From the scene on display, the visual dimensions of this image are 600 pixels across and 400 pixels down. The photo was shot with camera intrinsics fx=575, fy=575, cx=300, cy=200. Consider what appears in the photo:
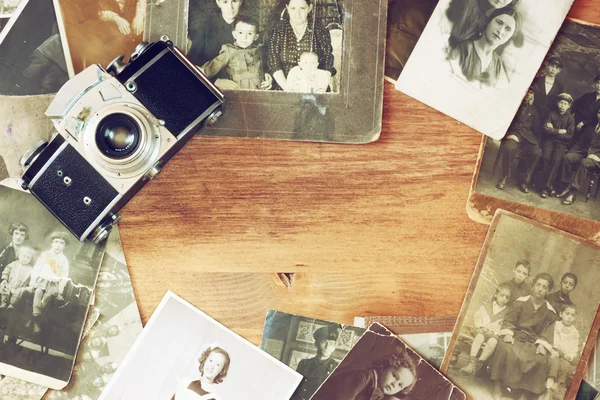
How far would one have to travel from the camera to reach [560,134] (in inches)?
26.9

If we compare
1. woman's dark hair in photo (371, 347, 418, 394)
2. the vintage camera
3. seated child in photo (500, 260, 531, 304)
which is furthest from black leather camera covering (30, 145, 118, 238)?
seated child in photo (500, 260, 531, 304)

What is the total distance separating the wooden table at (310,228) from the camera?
682 millimetres

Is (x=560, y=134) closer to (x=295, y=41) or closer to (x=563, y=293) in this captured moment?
(x=563, y=293)

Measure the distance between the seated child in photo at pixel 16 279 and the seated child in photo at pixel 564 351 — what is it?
0.63 m

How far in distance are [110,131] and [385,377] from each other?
42 centimetres

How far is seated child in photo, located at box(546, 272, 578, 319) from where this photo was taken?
0.68 meters

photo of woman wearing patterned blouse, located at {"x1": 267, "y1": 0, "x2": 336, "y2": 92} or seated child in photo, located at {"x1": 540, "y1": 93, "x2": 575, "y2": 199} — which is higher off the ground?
photo of woman wearing patterned blouse, located at {"x1": 267, "y1": 0, "x2": 336, "y2": 92}

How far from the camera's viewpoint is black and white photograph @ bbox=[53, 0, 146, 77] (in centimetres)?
68

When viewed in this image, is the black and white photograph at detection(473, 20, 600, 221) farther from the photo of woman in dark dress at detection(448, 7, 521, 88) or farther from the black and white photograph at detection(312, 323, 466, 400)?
the black and white photograph at detection(312, 323, 466, 400)

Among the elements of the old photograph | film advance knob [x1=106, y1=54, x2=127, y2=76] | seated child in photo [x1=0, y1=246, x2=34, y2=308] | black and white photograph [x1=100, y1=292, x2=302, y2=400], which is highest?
film advance knob [x1=106, y1=54, x2=127, y2=76]

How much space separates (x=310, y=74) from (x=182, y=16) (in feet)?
0.55

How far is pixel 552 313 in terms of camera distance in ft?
2.24

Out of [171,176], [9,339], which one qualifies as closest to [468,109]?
[171,176]

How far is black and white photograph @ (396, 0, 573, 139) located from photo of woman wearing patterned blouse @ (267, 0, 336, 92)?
0.32ft
